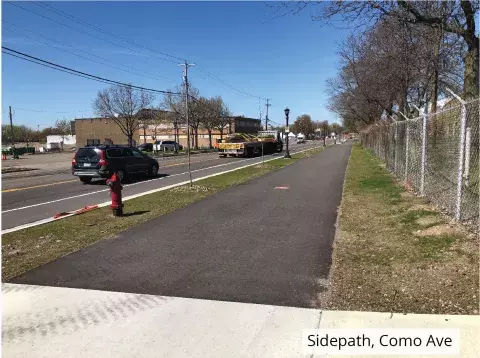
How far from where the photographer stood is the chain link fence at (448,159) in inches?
254

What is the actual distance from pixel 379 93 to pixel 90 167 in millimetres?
16693

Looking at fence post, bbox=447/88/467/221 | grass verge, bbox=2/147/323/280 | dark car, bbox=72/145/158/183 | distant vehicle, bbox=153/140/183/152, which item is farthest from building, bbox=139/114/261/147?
fence post, bbox=447/88/467/221

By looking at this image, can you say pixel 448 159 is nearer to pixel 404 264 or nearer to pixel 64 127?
pixel 404 264

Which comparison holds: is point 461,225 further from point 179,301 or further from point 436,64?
point 436,64

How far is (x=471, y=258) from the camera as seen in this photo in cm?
471

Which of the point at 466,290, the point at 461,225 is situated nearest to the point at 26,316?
the point at 466,290

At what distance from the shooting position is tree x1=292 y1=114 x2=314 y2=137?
486ft

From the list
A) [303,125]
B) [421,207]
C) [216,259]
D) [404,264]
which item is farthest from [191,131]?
[303,125]

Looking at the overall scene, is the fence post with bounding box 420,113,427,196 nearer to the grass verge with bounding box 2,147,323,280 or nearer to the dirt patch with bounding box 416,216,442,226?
the dirt patch with bounding box 416,216,442,226

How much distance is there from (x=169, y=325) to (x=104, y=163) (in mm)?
13473

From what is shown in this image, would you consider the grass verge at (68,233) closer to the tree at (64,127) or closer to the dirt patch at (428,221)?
the dirt patch at (428,221)

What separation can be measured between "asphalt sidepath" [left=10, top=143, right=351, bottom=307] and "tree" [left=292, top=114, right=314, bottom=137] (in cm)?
14185

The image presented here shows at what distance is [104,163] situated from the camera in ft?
52.8

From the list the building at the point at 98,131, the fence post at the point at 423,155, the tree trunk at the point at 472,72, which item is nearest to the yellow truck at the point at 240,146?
the tree trunk at the point at 472,72
